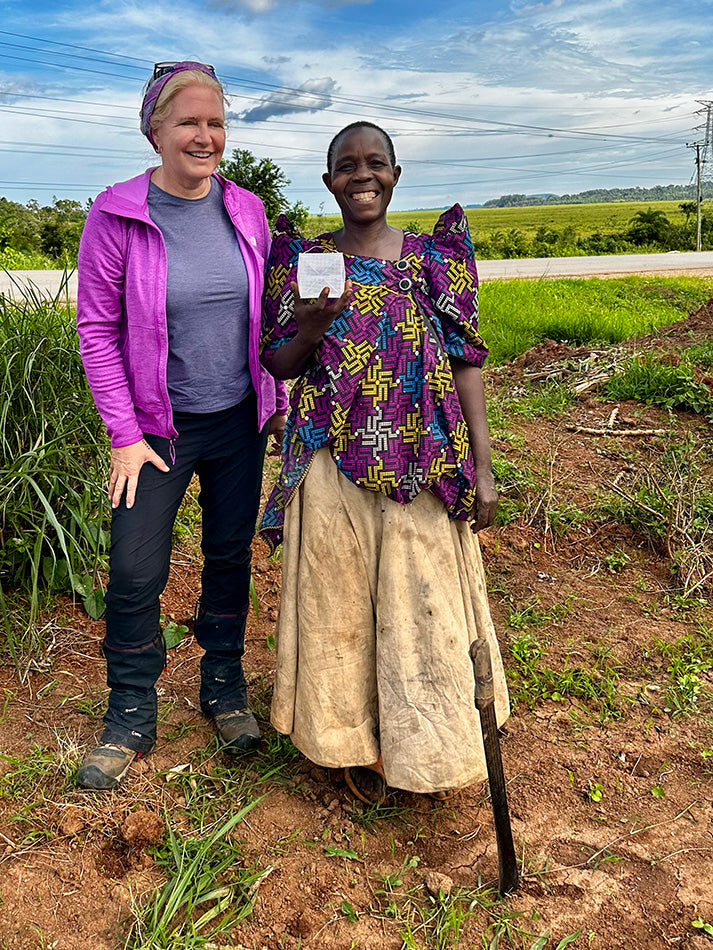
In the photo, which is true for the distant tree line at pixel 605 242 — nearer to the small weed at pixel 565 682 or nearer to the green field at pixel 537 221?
the green field at pixel 537 221

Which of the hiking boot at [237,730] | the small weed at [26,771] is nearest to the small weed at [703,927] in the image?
the hiking boot at [237,730]

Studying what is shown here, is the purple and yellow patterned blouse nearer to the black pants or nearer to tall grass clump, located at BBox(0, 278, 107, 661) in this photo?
the black pants

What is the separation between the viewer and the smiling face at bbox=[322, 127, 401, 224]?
6.20 ft

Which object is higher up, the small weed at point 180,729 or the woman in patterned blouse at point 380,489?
the woman in patterned blouse at point 380,489

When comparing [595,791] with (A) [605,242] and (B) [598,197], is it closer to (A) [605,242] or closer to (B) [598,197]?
(A) [605,242]

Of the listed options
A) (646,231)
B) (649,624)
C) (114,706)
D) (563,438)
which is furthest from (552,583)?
(646,231)

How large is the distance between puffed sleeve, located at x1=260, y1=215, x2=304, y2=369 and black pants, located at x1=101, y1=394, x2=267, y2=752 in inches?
11.5

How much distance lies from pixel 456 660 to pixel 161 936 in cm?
90

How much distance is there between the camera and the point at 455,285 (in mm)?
1974

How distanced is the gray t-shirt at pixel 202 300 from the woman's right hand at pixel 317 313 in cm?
31

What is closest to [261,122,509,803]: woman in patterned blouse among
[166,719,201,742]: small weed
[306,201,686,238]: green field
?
[166,719,201,742]: small weed

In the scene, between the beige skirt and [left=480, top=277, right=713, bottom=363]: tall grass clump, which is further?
[left=480, top=277, right=713, bottom=363]: tall grass clump

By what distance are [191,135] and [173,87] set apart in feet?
0.39

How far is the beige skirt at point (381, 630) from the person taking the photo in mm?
2037
